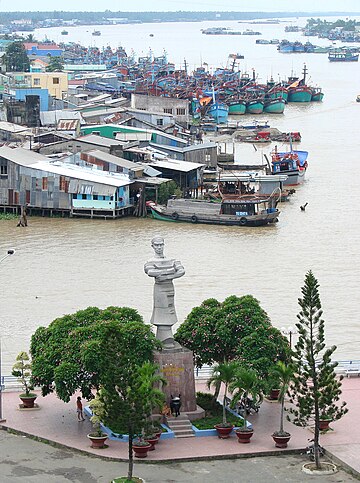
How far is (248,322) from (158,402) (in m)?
2.50

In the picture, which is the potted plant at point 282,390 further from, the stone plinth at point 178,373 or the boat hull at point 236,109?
the boat hull at point 236,109

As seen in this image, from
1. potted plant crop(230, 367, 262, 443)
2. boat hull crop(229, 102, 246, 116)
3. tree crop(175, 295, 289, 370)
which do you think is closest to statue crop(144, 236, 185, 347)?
tree crop(175, 295, 289, 370)

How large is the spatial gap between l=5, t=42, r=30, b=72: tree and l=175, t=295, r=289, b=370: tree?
7063 centimetres

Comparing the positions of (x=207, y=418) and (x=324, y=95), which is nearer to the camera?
(x=207, y=418)

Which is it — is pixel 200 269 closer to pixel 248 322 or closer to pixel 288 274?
pixel 288 274

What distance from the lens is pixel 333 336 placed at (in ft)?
84.7

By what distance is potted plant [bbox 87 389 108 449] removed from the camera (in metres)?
18.2

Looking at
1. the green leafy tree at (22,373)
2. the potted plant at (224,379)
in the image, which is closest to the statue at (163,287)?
the potted plant at (224,379)

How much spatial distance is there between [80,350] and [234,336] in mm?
2471

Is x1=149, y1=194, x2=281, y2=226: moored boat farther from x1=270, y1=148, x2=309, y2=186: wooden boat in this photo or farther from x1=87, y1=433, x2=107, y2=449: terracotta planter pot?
x1=87, y1=433, x2=107, y2=449: terracotta planter pot

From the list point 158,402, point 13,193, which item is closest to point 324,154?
point 13,193

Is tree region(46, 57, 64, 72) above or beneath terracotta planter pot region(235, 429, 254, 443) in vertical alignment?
above

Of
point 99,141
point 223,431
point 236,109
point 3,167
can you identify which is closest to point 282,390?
point 223,431

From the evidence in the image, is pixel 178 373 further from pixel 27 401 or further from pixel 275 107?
pixel 275 107
